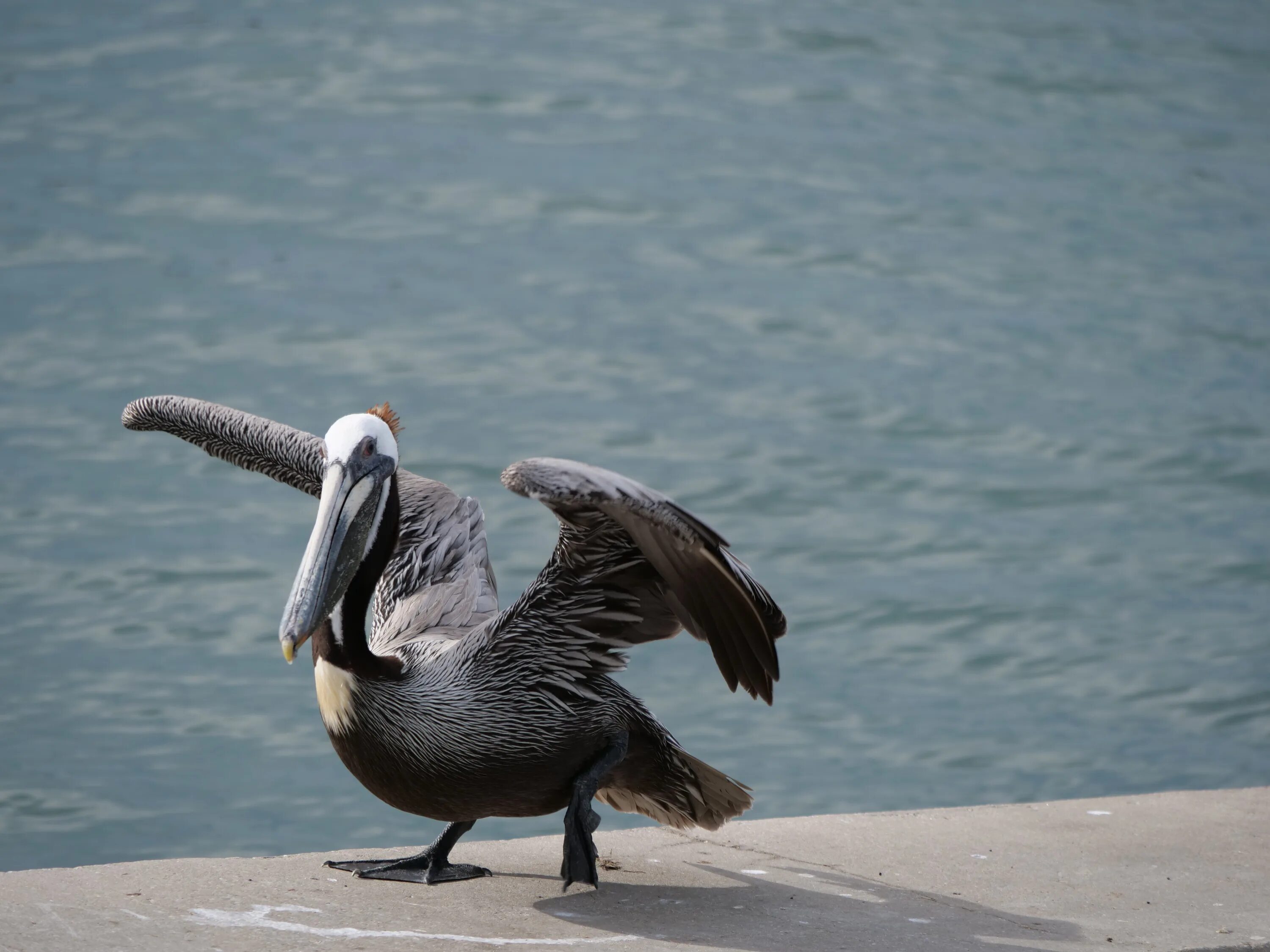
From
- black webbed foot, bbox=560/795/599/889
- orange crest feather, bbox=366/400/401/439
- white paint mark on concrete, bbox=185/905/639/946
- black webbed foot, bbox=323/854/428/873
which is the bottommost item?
white paint mark on concrete, bbox=185/905/639/946

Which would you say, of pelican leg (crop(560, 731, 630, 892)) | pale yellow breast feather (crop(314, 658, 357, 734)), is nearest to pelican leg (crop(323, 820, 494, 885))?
pelican leg (crop(560, 731, 630, 892))

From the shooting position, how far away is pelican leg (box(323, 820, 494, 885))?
3797 millimetres

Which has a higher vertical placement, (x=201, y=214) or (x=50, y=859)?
(x=201, y=214)

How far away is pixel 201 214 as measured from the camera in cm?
1459

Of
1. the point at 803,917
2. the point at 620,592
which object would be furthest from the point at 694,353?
the point at 803,917

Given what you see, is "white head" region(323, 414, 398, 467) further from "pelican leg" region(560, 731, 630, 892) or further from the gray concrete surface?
the gray concrete surface

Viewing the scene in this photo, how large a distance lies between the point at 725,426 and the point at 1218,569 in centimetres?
325

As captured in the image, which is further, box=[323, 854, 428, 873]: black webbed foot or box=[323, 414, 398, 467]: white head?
box=[323, 854, 428, 873]: black webbed foot

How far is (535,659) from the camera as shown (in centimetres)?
379

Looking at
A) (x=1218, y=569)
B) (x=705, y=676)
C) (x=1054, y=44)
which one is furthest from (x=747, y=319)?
(x=1054, y=44)

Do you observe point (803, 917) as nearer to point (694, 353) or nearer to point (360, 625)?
point (360, 625)

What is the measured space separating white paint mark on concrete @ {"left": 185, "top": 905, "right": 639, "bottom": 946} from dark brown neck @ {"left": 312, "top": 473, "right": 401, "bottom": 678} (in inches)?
21.8

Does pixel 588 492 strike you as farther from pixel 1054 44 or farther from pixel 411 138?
pixel 1054 44

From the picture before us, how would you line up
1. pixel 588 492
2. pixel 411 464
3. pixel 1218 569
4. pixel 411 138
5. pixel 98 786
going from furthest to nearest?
pixel 411 138 < pixel 411 464 < pixel 1218 569 < pixel 98 786 < pixel 588 492
